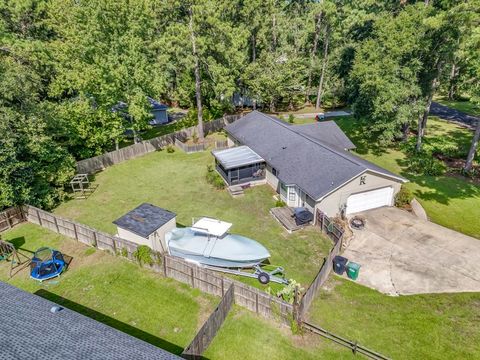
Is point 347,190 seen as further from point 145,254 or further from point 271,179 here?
point 145,254

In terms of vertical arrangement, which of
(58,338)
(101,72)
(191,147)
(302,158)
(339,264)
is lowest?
(339,264)

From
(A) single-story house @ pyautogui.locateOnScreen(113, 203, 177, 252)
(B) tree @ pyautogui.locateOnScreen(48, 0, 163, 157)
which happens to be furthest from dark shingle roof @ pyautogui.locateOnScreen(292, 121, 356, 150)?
(A) single-story house @ pyautogui.locateOnScreen(113, 203, 177, 252)

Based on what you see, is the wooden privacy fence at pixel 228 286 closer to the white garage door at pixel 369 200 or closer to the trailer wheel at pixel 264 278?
the trailer wheel at pixel 264 278

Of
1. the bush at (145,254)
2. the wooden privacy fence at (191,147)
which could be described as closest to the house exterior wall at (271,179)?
the wooden privacy fence at (191,147)

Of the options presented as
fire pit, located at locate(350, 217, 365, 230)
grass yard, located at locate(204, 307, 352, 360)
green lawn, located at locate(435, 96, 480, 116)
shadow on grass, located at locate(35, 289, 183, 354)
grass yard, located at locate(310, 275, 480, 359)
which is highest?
green lawn, located at locate(435, 96, 480, 116)

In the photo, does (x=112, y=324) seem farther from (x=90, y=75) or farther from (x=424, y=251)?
(x=90, y=75)

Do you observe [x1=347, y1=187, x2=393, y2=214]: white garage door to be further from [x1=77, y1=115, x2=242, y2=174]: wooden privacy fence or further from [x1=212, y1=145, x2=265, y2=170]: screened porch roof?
[x1=77, y1=115, x2=242, y2=174]: wooden privacy fence

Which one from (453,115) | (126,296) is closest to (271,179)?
(126,296)
